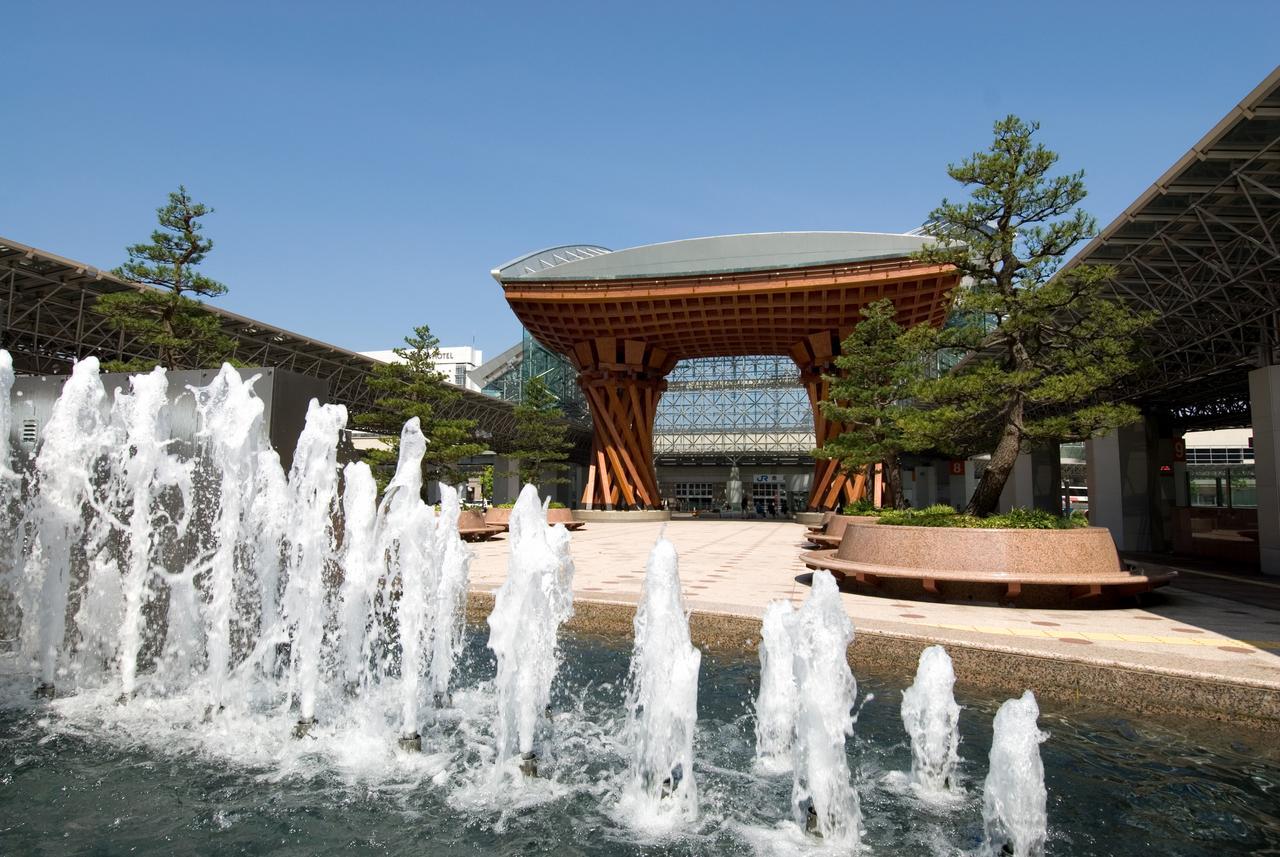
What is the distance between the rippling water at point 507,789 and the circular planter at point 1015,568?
12.8 ft

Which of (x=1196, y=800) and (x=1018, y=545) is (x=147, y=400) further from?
(x=1018, y=545)

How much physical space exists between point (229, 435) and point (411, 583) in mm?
1840

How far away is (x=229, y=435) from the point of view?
551 cm

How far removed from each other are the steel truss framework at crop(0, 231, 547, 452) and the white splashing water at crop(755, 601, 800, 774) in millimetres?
12765

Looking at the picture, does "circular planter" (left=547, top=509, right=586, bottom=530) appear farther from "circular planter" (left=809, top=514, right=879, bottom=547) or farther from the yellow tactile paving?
the yellow tactile paving

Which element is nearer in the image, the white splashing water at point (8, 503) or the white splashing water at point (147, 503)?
the white splashing water at point (147, 503)

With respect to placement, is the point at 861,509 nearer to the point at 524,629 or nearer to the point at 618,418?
the point at 618,418

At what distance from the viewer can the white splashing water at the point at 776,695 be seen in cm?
459

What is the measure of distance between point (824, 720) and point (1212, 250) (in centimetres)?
1338

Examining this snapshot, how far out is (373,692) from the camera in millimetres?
5512

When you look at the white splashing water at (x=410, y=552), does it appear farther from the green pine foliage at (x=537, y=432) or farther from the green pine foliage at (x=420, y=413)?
the green pine foliage at (x=537, y=432)

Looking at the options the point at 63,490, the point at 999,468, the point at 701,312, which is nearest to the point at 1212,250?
the point at 999,468

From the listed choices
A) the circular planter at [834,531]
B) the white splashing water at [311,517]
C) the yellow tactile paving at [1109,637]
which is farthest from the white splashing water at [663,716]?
the circular planter at [834,531]

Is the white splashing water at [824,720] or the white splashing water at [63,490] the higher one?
the white splashing water at [63,490]
